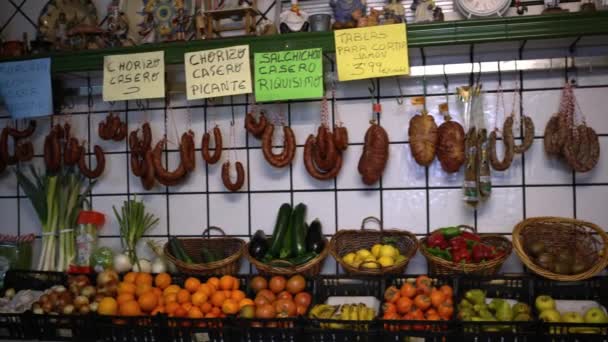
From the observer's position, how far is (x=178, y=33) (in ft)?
9.73

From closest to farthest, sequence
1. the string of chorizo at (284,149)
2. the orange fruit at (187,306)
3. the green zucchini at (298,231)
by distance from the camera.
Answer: the orange fruit at (187,306)
the green zucchini at (298,231)
the string of chorizo at (284,149)

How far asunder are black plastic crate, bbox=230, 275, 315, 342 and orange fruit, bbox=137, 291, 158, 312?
430 mm

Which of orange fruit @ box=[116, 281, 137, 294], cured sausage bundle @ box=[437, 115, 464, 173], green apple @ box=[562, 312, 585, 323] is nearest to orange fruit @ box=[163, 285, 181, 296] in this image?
orange fruit @ box=[116, 281, 137, 294]

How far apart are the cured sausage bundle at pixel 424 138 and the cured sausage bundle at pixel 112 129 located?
4.83 ft

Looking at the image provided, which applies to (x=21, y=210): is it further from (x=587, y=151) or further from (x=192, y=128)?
(x=587, y=151)

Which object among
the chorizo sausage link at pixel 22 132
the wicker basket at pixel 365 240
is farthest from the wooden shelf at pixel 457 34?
the wicker basket at pixel 365 240

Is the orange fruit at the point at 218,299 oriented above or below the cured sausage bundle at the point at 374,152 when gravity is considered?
below

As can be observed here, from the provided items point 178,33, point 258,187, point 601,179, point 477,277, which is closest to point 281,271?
point 258,187

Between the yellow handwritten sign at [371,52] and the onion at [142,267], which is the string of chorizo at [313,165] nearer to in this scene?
the yellow handwritten sign at [371,52]

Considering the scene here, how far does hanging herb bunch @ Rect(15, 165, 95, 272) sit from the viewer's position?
10.3 ft

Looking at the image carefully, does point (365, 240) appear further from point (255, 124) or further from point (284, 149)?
point (255, 124)

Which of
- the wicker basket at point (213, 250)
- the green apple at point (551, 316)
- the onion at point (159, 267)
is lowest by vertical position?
the green apple at point (551, 316)

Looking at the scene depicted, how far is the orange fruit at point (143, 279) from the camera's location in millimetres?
2783

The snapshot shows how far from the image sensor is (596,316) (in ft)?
7.45
